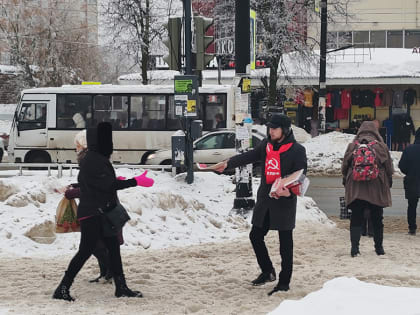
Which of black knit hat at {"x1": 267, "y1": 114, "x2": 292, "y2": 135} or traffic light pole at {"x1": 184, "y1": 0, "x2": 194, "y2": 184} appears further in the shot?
traffic light pole at {"x1": 184, "y1": 0, "x2": 194, "y2": 184}

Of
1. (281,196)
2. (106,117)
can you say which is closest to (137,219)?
(281,196)

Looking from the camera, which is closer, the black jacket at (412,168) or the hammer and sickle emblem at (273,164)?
the hammer and sickle emblem at (273,164)

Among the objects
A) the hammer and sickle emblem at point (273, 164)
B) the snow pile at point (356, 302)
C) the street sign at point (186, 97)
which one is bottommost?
the snow pile at point (356, 302)

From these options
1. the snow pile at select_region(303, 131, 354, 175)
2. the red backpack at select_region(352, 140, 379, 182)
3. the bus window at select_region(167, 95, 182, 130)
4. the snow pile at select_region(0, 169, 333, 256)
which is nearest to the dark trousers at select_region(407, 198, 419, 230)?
the snow pile at select_region(0, 169, 333, 256)

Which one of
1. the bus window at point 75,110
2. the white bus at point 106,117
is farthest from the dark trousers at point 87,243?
the bus window at point 75,110

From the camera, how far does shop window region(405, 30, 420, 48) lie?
145 ft

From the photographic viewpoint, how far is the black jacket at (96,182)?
22.0 ft

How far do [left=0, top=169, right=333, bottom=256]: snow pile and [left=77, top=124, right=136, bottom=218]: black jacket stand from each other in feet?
6.35

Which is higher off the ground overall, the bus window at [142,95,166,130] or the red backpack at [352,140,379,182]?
the bus window at [142,95,166,130]

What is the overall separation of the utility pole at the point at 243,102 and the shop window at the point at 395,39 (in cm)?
3427

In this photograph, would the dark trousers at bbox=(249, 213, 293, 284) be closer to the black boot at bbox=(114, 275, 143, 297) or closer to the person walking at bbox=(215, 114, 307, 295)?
the person walking at bbox=(215, 114, 307, 295)

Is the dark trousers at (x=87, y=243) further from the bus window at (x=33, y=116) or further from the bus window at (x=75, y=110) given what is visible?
the bus window at (x=33, y=116)

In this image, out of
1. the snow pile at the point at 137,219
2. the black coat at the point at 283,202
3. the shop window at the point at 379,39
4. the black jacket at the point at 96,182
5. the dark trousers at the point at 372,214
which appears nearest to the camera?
the black jacket at the point at 96,182

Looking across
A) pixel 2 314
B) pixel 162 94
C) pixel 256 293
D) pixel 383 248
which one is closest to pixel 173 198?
pixel 383 248
